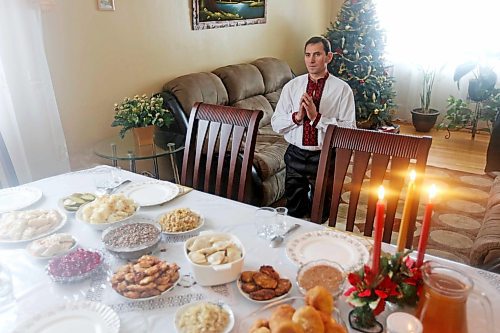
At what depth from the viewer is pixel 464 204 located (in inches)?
130

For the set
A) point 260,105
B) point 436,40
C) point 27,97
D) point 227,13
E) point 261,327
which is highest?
point 227,13

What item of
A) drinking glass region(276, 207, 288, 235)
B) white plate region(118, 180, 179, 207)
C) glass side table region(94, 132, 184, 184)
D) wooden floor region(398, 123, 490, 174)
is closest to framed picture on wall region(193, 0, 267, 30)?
glass side table region(94, 132, 184, 184)

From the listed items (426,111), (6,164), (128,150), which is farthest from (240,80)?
(426,111)

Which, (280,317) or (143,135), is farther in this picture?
(143,135)

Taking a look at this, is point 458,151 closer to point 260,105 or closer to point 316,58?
point 260,105

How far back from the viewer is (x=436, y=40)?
5176 millimetres

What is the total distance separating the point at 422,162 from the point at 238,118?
0.81 m

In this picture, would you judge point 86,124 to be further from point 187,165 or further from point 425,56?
point 425,56

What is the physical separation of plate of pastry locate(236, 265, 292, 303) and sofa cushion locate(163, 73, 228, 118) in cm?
219

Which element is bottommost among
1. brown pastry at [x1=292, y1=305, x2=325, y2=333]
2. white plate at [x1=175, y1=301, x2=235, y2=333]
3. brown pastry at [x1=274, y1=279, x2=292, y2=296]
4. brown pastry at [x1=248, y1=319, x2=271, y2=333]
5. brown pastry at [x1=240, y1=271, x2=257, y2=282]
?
white plate at [x1=175, y1=301, x2=235, y2=333]

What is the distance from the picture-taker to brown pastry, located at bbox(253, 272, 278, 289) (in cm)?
103

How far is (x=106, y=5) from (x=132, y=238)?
82.8 inches

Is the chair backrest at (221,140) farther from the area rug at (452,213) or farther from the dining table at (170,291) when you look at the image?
the area rug at (452,213)

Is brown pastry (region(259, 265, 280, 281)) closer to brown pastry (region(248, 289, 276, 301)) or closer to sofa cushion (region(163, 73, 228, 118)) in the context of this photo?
brown pastry (region(248, 289, 276, 301))
